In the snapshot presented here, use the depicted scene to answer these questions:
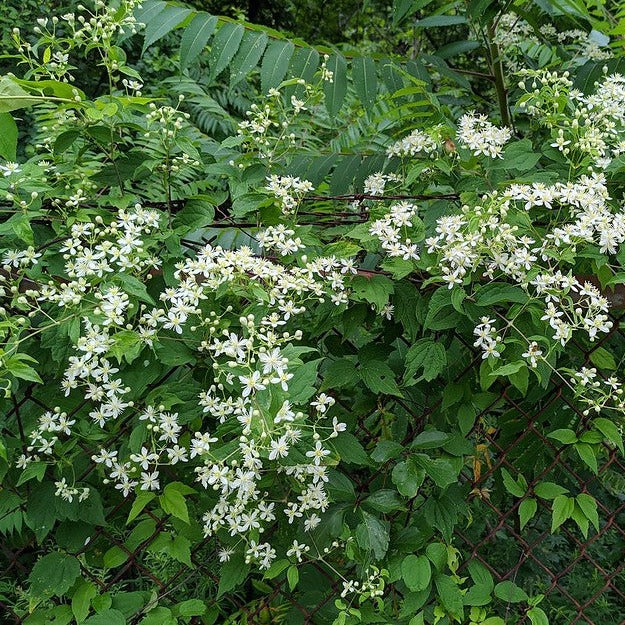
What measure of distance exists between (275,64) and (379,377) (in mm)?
1115

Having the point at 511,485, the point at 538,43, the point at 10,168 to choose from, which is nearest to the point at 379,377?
the point at 511,485

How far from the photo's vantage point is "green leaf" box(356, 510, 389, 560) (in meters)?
1.57

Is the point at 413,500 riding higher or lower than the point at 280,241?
lower

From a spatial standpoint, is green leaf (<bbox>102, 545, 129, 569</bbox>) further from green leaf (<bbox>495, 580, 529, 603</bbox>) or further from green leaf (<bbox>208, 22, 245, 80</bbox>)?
green leaf (<bbox>208, 22, 245, 80</bbox>)

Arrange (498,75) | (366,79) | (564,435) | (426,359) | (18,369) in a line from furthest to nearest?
(498,75)
(366,79)
(564,435)
(426,359)
(18,369)

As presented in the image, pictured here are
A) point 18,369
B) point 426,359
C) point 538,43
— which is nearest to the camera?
point 18,369

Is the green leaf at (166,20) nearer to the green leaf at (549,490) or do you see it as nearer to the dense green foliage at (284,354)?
the dense green foliage at (284,354)

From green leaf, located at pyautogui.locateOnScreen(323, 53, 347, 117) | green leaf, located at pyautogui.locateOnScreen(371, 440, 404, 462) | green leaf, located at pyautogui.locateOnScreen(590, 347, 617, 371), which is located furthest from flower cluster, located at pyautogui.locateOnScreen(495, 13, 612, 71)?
green leaf, located at pyautogui.locateOnScreen(371, 440, 404, 462)

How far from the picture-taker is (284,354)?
→ 4.51 ft

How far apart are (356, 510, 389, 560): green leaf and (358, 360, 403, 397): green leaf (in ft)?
0.95

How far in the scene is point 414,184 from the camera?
1902 mm

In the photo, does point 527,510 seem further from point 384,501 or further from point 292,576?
point 292,576

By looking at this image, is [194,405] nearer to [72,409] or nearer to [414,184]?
[72,409]

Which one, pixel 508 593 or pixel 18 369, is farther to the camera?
pixel 508 593
